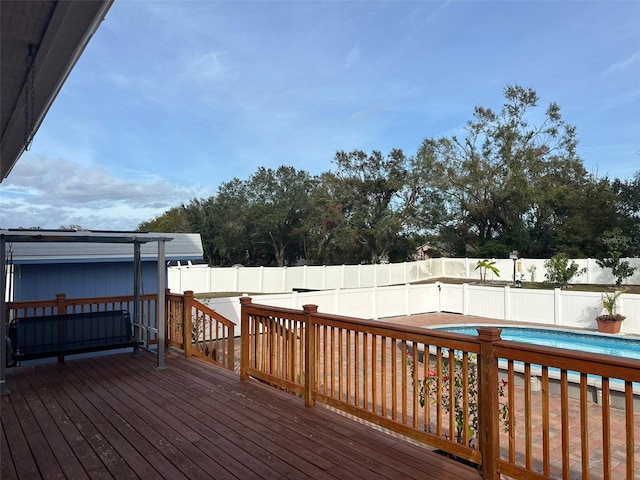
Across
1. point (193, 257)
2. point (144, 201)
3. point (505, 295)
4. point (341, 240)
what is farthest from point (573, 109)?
point (144, 201)

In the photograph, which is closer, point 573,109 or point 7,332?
point 7,332

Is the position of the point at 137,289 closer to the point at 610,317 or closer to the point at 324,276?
the point at 610,317

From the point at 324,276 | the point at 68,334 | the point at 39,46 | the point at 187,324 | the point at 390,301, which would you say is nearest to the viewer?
the point at 39,46

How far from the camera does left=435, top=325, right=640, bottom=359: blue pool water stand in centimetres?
1068

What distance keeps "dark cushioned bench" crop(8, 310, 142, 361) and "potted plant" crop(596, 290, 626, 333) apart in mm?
11501

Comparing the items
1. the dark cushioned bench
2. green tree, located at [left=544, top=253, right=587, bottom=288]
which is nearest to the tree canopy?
green tree, located at [left=544, top=253, right=587, bottom=288]

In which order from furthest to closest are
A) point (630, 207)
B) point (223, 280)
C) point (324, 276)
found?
point (630, 207)
point (324, 276)
point (223, 280)

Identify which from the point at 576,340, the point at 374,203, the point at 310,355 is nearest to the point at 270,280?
the point at 374,203

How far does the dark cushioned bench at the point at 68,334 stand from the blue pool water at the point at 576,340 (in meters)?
7.28

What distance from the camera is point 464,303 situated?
1482cm

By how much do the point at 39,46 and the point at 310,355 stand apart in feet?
9.41

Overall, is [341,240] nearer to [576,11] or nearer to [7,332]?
[576,11]

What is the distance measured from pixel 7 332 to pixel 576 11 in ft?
42.0

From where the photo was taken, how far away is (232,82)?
1402 cm
